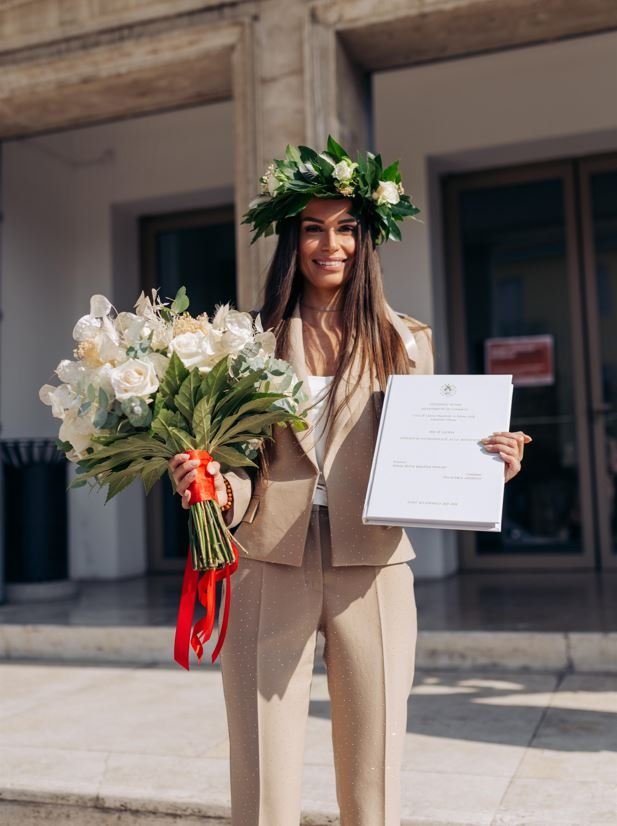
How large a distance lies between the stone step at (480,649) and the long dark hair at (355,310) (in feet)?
10.1

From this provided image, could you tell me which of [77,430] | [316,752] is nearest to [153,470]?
[77,430]

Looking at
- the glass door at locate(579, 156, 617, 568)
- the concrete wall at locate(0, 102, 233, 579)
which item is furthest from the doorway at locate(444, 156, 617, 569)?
the concrete wall at locate(0, 102, 233, 579)

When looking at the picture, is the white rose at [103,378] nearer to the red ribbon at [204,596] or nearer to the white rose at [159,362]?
the white rose at [159,362]

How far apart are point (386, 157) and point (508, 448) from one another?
5986 millimetres

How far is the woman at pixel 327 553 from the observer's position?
2.16 metres

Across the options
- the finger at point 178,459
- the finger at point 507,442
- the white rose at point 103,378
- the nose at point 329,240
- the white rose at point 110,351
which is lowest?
the finger at point 178,459

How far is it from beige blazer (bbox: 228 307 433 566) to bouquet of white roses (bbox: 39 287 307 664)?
13cm

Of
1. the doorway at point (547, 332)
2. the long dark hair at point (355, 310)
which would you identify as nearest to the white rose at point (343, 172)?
the long dark hair at point (355, 310)

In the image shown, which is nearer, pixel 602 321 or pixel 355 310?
pixel 355 310

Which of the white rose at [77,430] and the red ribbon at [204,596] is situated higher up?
the white rose at [77,430]

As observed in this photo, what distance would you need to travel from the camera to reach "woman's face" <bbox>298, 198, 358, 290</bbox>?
7.59 ft

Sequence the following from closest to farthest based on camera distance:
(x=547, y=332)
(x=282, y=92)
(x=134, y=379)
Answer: (x=134, y=379), (x=282, y=92), (x=547, y=332)

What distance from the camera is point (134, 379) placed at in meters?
2.00

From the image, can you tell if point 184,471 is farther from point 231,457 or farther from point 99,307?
point 99,307
